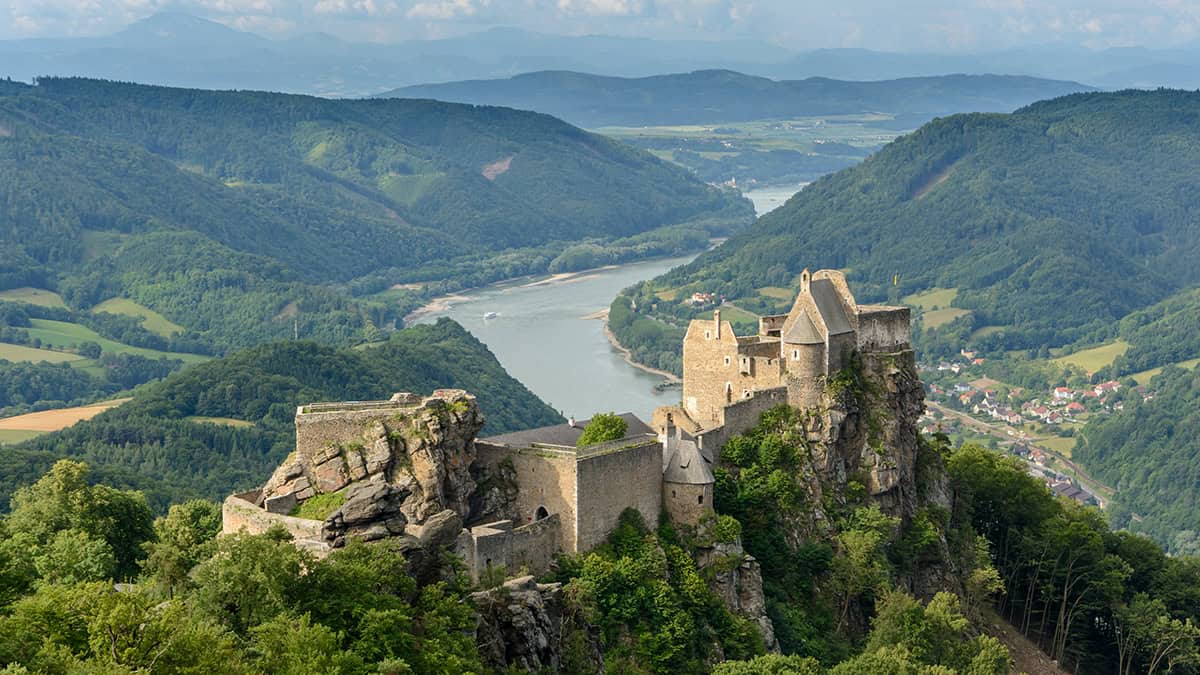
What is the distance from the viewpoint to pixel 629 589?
169 ft

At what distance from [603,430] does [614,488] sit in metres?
4.33

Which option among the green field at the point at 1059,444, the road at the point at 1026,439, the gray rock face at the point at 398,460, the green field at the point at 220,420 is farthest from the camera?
the green field at the point at 1059,444

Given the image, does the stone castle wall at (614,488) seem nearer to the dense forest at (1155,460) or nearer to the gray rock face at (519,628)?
the gray rock face at (519,628)

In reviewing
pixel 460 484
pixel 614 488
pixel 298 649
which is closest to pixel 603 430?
pixel 614 488

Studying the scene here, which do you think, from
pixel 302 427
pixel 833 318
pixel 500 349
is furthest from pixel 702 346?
pixel 500 349

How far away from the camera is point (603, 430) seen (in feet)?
188

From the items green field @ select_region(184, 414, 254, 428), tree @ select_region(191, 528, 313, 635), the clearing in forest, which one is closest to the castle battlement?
tree @ select_region(191, 528, 313, 635)

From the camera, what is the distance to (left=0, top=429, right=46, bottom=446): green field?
134m

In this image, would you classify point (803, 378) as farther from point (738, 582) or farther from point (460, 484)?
point (460, 484)

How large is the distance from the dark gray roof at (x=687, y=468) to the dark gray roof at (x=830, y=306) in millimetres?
10117

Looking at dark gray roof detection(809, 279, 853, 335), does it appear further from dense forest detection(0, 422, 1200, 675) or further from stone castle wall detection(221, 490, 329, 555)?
stone castle wall detection(221, 490, 329, 555)

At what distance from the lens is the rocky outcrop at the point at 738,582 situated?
182 ft

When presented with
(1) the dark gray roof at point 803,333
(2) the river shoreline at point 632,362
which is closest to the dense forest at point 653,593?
(1) the dark gray roof at point 803,333

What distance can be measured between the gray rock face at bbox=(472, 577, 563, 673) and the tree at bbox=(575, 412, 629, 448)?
9.38 m
